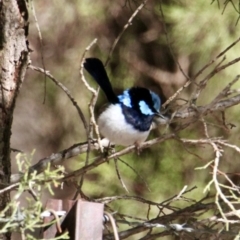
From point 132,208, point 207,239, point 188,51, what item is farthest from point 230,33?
point 207,239

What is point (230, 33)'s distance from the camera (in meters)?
1.89

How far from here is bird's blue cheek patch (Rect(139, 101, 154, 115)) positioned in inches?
49.1

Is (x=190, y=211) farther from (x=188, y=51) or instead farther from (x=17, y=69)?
(x=188, y=51)

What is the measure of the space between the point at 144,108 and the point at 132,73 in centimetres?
101

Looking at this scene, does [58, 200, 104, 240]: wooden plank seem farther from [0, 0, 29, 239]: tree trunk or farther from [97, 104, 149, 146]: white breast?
[97, 104, 149, 146]: white breast

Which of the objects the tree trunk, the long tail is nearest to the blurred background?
the long tail

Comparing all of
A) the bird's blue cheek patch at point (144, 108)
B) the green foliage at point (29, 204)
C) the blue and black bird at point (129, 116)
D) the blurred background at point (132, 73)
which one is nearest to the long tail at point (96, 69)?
the blue and black bird at point (129, 116)

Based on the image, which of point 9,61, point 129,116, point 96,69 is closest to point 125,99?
point 129,116

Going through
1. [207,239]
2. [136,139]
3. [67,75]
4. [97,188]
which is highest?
[67,75]

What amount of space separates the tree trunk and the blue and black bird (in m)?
0.21

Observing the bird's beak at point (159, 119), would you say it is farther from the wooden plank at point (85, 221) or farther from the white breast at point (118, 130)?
the wooden plank at point (85, 221)

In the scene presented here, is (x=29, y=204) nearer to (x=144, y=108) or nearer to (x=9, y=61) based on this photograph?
(x=9, y=61)

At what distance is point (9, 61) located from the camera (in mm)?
1029

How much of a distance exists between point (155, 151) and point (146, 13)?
61cm
